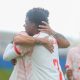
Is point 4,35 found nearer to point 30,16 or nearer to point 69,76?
point 69,76

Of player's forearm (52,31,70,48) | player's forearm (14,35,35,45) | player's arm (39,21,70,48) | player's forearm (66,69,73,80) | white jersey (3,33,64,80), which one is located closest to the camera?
player's forearm (14,35,35,45)

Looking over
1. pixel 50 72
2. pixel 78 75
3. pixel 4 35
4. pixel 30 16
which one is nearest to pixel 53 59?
pixel 50 72

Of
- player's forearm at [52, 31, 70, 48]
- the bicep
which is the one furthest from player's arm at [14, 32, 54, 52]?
player's forearm at [52, 31, 70, 48]

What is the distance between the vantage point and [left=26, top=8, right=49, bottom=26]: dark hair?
16.6 feet

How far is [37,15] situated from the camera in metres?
5.09

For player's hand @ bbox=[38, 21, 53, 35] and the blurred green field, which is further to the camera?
the blurred green field

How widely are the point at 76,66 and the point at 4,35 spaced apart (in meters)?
15.2

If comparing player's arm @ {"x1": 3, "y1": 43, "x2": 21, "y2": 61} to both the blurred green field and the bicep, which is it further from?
the blurred green field

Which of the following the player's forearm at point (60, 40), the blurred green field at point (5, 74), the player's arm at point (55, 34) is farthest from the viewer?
the blurred green field at point (5, 74)

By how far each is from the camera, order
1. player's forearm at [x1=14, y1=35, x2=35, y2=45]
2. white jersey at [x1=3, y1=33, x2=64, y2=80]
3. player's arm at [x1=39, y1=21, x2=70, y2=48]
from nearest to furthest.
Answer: player's forearm at [x1=14, y1=35, x2=35, y2=45] → white jersey at [x1=3, y1=33, x2=64, y2=80] → player's arm at [x1=39, y1=21, x2=70, y2=48]

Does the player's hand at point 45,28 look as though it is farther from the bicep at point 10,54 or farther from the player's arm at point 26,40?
the bicep at point 10,54

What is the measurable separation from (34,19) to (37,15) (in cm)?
6

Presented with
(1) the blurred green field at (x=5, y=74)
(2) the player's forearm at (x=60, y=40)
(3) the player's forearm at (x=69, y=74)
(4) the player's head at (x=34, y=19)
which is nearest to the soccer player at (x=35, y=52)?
(4) the player's head at (x=34, y=19)

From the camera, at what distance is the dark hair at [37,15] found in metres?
5.07
